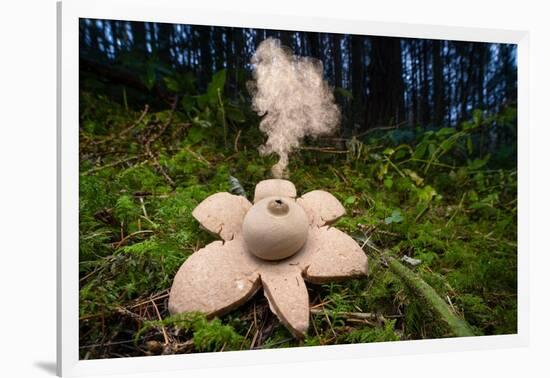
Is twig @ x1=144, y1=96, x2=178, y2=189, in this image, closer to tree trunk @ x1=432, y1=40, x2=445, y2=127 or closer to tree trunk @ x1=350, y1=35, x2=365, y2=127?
tree trunk @ x1=350, y1=35, x2=365, y2=127

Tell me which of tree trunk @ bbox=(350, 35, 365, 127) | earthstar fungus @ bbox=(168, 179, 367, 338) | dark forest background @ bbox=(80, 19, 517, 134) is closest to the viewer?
earthstar fungus @ bbox=(168, 179, 367, 338)

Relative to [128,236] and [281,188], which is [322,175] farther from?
[128,236]

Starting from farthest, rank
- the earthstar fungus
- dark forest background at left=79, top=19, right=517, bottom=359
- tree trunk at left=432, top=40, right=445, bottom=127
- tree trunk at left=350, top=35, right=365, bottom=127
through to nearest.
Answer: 1. tree trunk at left=432, top=40, right=445, bottom=127
2. tree trunk at left=350, top=35, right=365, bottom=127
3. dark forest background at left=79, top=19, right=517, bottom=359
4. the earthstar fungus

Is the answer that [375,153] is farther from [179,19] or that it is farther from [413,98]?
[179,19]

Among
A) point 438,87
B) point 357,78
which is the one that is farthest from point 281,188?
point 438,87

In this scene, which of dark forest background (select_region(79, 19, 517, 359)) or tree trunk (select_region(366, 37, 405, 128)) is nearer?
dark forest background (select_region(79, 19, 517, 359))

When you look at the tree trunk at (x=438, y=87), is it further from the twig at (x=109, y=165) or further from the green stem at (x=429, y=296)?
the twig at (x=109, y=165)

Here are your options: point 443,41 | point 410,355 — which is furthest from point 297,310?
point 443,41

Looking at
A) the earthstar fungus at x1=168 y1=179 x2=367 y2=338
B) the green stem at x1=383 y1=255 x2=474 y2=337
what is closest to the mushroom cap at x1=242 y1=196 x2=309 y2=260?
the earthstar fungus at x1=168 y1=179 x2=367 y2=338
